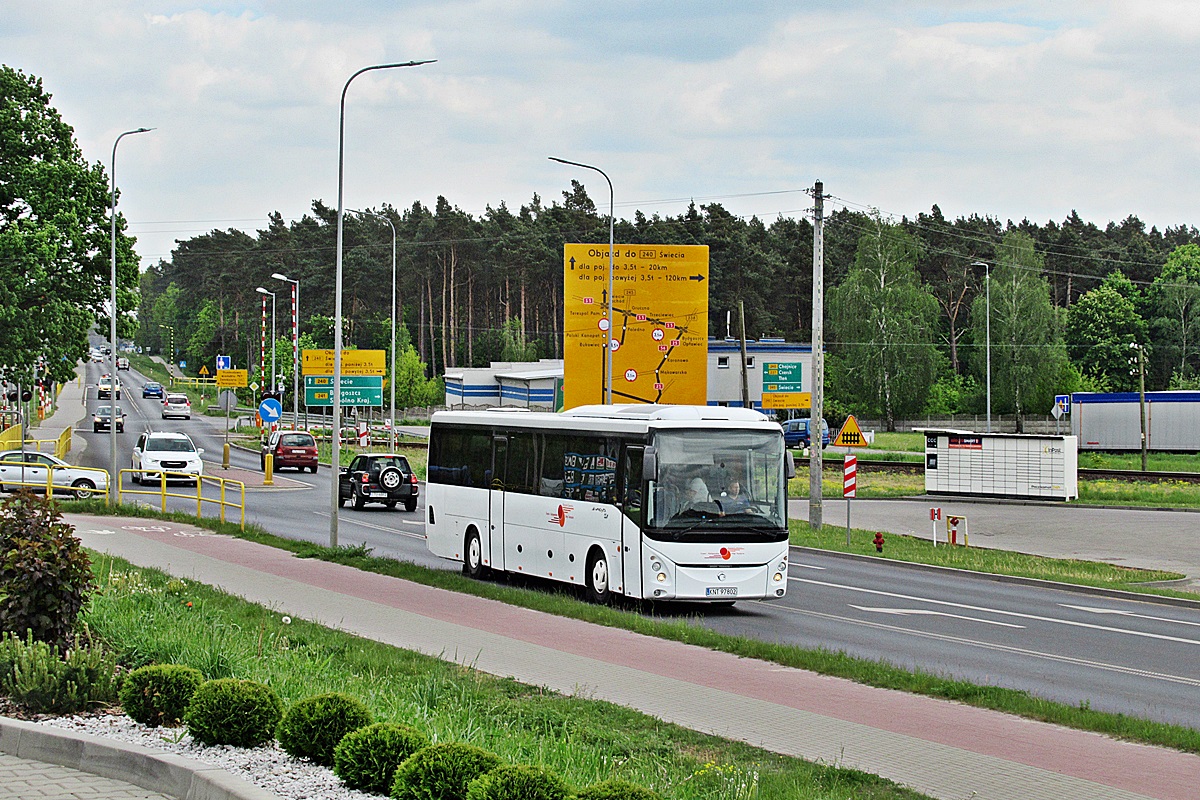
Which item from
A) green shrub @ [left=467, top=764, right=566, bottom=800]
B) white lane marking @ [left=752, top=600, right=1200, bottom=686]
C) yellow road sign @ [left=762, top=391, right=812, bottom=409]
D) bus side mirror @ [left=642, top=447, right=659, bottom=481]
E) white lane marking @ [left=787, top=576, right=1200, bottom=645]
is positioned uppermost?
yellow road sign @ [left=762, top=391, right=812, bottom=409]

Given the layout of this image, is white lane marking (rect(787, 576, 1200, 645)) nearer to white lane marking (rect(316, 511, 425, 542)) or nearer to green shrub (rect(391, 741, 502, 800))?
white lane marking (rect(316, 511, 425, 542))

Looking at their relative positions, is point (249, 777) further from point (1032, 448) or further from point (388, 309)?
point (388, 309)

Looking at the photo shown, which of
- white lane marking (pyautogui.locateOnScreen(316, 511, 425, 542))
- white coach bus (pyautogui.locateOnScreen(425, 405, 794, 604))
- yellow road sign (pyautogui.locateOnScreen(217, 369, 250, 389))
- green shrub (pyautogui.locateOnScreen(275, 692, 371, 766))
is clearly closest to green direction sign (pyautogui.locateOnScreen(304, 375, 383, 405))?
yellow road sign (pyautogui.locateOnScreen(217, 369, 250, 389))

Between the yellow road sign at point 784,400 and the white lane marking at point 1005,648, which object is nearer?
the white lane marking at point 1005,648

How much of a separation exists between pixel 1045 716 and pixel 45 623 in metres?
8.11

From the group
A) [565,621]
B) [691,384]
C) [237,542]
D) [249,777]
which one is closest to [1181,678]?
[565,621]

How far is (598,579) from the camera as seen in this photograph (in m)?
20.0

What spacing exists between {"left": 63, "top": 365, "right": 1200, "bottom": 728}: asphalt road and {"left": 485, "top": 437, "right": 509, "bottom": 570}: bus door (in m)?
2.82

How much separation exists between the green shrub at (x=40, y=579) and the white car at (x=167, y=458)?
36461 mm

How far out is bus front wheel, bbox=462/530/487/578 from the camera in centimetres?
2364

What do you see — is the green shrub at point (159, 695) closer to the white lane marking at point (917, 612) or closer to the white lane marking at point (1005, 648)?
the white lane marking at point (1005, 648)

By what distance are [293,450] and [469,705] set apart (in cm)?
5039

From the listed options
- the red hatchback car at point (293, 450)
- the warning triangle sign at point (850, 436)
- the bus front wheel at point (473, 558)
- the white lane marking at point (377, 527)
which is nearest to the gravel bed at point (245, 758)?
the bus front wheel at point (473, 558)

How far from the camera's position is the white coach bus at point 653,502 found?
18.9 metres
